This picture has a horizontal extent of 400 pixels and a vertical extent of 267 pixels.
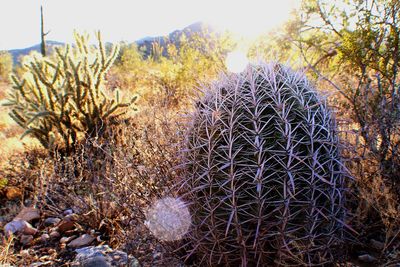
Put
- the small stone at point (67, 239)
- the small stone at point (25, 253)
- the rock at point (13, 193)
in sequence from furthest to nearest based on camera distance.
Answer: the rock at point (13, 193)
the small stone at point (67, 239)
the small stone at point (25, 253)

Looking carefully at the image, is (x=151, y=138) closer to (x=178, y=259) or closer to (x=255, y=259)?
(x=178, y=259)

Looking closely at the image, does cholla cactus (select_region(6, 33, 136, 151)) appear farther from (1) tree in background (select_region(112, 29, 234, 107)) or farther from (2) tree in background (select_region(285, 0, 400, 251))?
(2) tree in background (select_region(285, 0, 400, 251))

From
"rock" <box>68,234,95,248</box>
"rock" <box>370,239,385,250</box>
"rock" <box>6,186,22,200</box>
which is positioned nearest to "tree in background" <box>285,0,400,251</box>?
"rock" <box>370,239,385,250</box>

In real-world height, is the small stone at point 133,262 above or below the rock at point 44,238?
above

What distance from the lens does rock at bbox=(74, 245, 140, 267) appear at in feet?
8.48

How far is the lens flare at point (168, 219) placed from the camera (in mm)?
2359

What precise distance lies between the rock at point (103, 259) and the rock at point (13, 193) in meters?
2.78

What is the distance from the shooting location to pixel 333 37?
5773 millimetres

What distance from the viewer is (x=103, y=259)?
2.63 m

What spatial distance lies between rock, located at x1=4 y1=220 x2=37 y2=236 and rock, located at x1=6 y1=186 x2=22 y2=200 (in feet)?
4.04

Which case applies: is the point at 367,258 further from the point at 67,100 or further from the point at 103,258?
the point at 67,100

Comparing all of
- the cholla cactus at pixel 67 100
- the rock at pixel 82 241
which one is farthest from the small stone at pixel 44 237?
the cholla cactus at pixel 67 100

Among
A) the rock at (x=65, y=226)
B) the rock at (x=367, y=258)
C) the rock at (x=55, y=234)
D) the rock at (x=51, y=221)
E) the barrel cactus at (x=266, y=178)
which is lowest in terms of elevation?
the rock at (x=51, y=221)

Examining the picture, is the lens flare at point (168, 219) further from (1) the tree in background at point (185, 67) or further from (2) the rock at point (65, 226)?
(1) the tree in background at point (185, 67)
